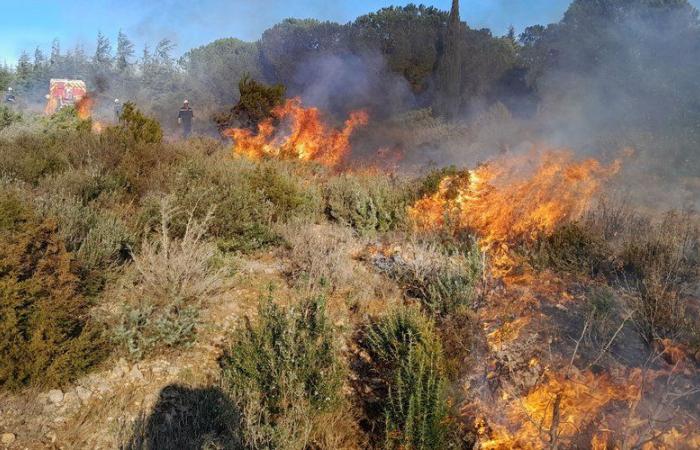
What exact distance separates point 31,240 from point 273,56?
23876mm

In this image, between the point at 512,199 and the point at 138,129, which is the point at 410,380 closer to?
the point at 512,199

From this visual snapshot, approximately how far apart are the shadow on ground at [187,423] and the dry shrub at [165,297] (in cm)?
47

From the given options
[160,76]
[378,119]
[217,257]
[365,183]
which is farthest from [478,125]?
[160,76]

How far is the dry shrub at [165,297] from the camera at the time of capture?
3721 mm

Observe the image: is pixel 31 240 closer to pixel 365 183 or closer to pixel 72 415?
pixel 72 415

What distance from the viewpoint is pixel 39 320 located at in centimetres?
320

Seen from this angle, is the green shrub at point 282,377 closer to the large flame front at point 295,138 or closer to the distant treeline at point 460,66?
the large flame front at point 295,138

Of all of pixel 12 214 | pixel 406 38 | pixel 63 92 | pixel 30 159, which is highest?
pixel 406 38

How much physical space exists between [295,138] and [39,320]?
1199cm

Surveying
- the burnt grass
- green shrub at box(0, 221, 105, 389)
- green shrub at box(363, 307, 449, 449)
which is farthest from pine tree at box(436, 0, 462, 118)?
green shrub at box(0, 221, 105, 389)

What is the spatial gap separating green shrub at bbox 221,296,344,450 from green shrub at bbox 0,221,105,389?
110 centimetres

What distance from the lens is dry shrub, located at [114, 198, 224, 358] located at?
3721 millimetres

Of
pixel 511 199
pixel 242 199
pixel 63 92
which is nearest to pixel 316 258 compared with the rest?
pixel 242 199


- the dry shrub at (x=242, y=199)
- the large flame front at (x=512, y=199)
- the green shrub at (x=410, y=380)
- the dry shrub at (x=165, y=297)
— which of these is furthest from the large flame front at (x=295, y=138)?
the green shrub at (x=410, y=380)
